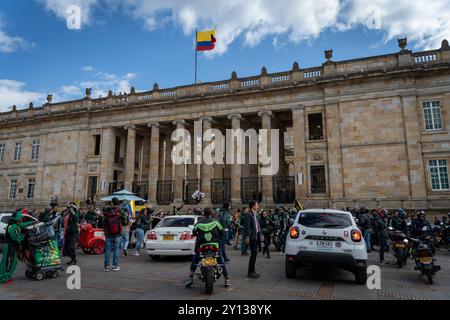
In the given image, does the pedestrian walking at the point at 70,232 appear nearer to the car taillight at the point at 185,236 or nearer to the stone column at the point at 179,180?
the car taillight at the point at 185,236

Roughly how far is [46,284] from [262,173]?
1877 cm

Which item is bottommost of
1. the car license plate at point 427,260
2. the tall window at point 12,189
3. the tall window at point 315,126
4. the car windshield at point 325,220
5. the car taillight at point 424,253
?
the car license plate at point 427,260

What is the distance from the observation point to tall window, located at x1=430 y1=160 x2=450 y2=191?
1978 centimetres

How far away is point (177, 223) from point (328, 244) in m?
5.25

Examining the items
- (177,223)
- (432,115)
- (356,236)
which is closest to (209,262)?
(356,236)

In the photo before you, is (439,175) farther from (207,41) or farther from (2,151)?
(2,151)

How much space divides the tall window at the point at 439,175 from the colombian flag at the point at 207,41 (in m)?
19.6

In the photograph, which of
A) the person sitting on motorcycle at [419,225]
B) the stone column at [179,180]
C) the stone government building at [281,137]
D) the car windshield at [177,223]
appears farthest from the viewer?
the stone column at [179,180]

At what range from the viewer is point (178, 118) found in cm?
2703

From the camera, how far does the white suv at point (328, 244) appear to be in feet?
21.9

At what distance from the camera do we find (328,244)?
6875 millimetres

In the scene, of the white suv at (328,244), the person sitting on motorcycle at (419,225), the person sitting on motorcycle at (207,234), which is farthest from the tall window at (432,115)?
the person sitting on motorcycle at (207,234)

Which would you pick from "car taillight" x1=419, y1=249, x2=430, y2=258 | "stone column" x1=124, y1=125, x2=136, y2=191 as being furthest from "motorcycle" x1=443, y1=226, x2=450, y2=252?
"stone column" x1=124, y1=125, x2=136, y2=191
